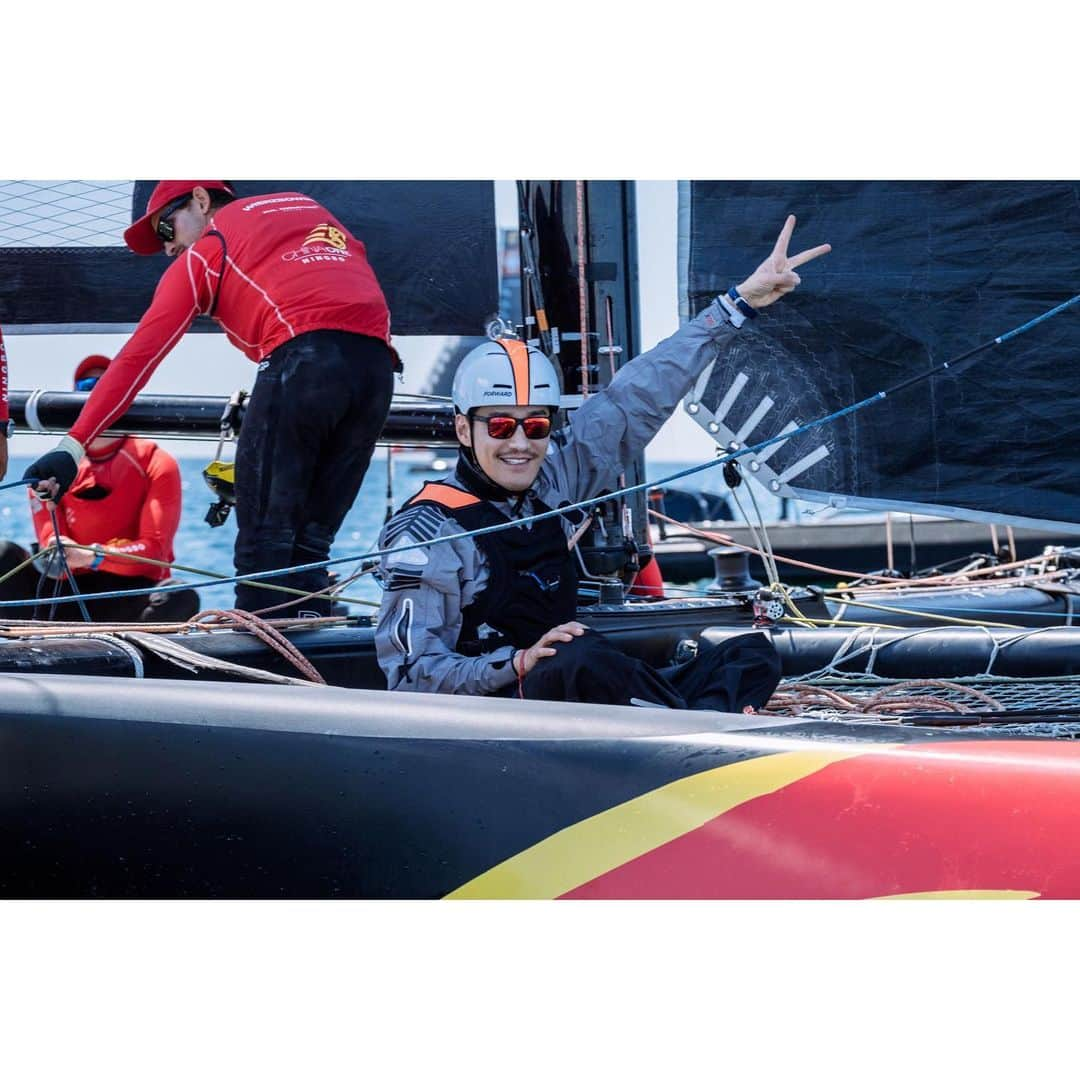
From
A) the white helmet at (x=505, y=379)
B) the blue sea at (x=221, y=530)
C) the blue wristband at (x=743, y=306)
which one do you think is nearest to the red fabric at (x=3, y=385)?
the blue sea at (x=221, y=530)

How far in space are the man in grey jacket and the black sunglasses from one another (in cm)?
151

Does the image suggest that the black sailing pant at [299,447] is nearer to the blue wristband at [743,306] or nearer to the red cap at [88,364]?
the blue wristband at [743,306]

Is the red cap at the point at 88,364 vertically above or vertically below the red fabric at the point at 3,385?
above

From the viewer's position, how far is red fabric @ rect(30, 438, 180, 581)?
5.70 metres

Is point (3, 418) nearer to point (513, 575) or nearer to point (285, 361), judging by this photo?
point (285, 361)

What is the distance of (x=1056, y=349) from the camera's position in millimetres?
3506

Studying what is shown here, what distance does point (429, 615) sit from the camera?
283 cm

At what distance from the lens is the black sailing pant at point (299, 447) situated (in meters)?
3.84

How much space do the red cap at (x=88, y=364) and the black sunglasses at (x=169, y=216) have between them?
137cm

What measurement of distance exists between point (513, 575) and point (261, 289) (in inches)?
54.7

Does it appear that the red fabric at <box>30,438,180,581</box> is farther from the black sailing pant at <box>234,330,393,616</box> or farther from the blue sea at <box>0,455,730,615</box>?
the black sailing pant at <box>234,330,393,616</box>

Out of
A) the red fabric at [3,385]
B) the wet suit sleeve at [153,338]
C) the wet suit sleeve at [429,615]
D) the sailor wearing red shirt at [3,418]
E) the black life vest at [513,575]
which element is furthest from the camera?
the red fabric at [3,385]

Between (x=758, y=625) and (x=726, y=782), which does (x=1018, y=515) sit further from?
(x=726, y=782)
